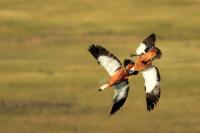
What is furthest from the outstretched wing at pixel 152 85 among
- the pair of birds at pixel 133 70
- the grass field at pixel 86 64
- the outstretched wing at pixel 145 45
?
the grass field at pixel 86 64

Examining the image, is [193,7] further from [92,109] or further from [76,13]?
[92,109]

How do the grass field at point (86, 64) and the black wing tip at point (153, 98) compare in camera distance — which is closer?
the black wing tip at point (153, 98)

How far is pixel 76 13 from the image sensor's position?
43.7 meters

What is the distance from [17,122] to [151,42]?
16.6 m

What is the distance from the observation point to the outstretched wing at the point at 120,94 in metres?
5.85

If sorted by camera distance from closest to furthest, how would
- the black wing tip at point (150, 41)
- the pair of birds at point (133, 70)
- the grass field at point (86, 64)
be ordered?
the pair of birds at point (133, 70) < the black wing tip at point (150, 41) < the grass field at point (86, 64)

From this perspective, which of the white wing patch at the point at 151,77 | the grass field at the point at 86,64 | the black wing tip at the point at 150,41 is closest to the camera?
the white wing patch at the point at 151,77

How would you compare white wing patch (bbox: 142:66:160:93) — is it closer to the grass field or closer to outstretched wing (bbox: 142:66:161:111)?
outstretched wing (bbox: 142:66:161:111)

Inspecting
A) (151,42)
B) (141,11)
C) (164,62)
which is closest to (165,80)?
(164,62)

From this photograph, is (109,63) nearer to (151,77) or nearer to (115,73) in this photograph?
(115,73)

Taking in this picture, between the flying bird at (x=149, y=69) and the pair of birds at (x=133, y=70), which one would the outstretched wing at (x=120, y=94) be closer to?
the pair of birds at (x=133, y=70)

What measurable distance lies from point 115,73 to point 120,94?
313mm

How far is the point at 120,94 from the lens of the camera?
5.94 meters

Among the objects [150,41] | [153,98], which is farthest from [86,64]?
[153,98]
